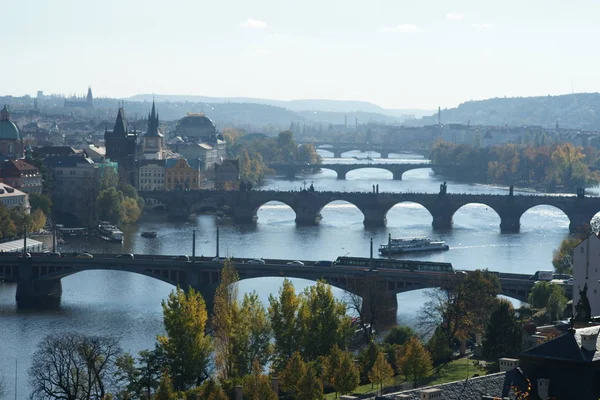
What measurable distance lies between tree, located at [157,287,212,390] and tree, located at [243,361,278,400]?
4359 mm

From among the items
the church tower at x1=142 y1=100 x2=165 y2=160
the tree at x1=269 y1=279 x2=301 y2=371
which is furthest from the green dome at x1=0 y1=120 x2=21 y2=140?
the tree at x1=269 y1=279 x2=301 y2=371

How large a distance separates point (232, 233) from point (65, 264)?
73.2 feet

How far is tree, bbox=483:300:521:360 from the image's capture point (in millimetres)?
33281

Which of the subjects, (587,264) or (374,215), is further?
(374,215)

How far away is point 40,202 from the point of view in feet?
251

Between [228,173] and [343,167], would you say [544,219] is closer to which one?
[228,173]

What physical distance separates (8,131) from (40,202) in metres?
14.5

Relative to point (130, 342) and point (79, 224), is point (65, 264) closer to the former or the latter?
point (130, 342)

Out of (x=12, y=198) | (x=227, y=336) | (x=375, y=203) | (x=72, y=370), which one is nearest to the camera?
(x=72, y=370)

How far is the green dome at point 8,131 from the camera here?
293 ft

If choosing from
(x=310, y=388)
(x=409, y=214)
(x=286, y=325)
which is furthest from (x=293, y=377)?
(x=409, y=214)

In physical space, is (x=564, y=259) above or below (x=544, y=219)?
above

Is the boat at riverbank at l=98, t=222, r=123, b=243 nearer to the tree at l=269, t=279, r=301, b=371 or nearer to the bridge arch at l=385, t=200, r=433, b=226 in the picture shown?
the bridge arch at l=385, t=200, r=433, b=226

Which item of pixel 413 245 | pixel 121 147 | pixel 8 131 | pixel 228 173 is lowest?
pixel 413 245
